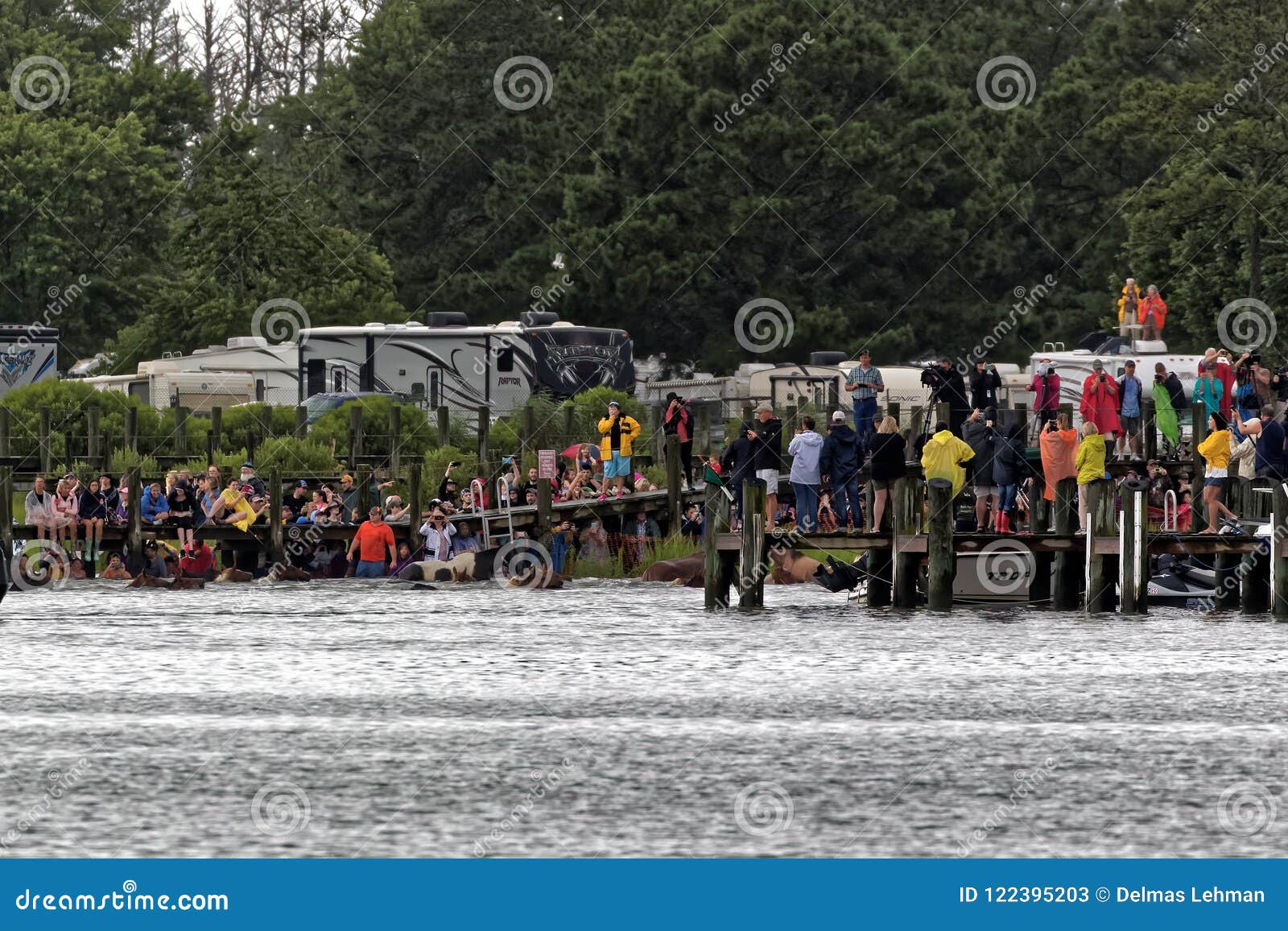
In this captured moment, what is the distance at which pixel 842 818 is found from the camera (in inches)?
773

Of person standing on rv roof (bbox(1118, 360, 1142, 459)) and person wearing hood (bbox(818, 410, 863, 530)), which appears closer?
person wearing hood (bbox(818, 410, 863, 530))

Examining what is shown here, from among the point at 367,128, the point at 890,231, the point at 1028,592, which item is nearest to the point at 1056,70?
the point at 890,231

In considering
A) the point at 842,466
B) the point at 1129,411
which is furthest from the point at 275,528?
the point at 1129,411

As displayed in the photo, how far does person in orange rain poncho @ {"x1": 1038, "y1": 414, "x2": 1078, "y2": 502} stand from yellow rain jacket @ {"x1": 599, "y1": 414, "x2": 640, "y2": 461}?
854 centimetres

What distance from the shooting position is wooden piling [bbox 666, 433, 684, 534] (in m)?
39.1

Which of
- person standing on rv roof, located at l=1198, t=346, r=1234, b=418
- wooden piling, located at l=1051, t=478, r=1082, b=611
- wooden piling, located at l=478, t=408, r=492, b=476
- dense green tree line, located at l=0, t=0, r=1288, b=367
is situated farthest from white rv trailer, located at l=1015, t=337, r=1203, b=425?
wooden piling, located at l=1051, t=478, r=1082, b=611

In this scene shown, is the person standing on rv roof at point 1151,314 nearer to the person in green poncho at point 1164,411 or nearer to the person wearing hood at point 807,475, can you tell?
the person in green poncho at point 1164,411

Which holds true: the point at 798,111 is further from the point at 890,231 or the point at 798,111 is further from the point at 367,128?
the point at 367,128
